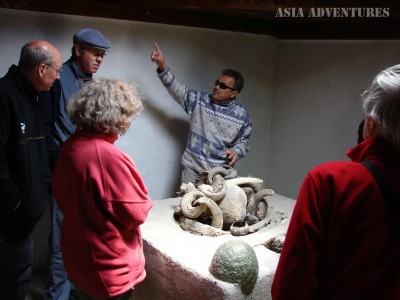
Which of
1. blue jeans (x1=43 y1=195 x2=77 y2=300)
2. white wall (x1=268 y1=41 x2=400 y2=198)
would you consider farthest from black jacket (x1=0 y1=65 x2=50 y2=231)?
white wall (x1=268 y1=41 x2=400 y2=198)

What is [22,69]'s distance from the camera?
7.95ft

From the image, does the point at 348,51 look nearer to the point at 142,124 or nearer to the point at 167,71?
the point at 167,71

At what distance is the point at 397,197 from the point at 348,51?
12.7 ft

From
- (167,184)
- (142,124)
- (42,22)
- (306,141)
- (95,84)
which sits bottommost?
(167,184)

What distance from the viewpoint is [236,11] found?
4.14m

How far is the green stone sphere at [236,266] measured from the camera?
94.1 inches

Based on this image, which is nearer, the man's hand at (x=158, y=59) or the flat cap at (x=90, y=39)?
the flat cap at (x=90, y=39)

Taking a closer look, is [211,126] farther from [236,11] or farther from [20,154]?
[20,154]

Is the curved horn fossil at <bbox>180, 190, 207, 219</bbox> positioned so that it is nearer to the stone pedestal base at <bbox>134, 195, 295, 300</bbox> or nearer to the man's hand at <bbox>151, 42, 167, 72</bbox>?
the stone pedestal base at <bbox>134, 195, 295, 300</bbox>

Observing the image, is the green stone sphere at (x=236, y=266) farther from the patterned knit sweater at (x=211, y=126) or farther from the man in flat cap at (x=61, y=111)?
the patterned knit sweater at (x=211, y=126)

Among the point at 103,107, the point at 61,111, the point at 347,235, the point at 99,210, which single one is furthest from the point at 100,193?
the point at 61,111

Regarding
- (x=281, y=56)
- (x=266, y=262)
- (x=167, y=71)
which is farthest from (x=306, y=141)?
(x=266, y=262)

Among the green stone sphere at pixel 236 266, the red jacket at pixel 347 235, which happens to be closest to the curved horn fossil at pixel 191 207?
the green stone sphere at pixel 236 266

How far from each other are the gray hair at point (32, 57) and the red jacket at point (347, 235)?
69.2 inches
